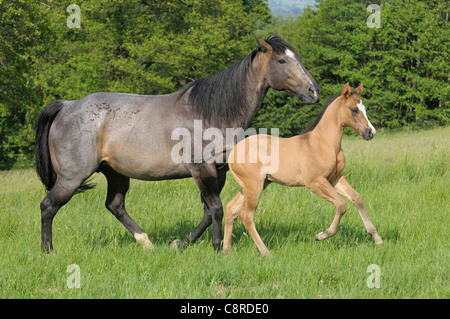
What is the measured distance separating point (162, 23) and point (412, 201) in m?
23.7

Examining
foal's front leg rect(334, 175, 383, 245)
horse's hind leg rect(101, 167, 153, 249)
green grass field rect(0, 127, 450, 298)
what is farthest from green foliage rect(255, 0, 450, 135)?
foal's front leg rect(334, 175, 383, 245)

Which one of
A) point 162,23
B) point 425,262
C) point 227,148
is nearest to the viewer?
point 425,262

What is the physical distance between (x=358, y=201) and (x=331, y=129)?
0.84 meters

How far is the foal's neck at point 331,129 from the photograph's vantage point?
17.8ft

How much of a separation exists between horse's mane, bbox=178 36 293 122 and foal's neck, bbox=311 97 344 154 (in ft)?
2.75

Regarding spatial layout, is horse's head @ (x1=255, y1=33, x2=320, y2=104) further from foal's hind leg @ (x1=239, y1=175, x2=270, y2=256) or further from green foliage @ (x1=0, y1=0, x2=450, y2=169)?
green foliage @ (x1=0, y1=0, x2=450, y2=169)

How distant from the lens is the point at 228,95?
569cm

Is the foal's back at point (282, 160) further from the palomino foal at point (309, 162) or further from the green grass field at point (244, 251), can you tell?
the green grass field at point (244, 251)

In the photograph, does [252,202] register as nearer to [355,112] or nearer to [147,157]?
[147,157]

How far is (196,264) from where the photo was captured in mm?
5039

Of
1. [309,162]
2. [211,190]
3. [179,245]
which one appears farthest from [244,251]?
[309,162]

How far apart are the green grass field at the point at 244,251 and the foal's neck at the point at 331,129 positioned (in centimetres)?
115

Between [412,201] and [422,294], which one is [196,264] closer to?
[422,294]
